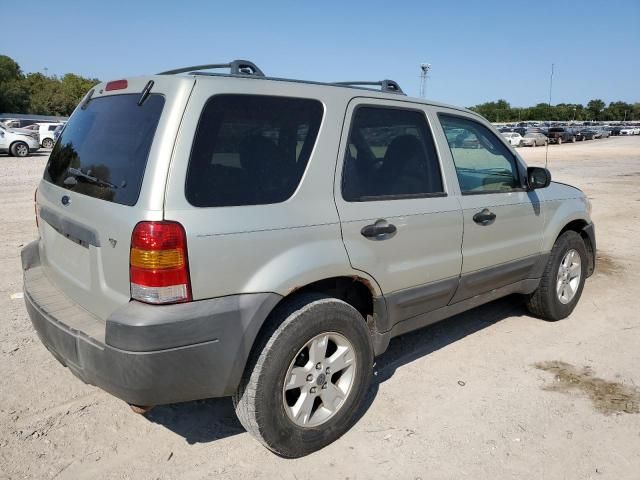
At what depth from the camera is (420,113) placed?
3396mm

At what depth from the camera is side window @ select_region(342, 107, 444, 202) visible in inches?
116

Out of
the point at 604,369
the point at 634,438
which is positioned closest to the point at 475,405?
the point at 634,438

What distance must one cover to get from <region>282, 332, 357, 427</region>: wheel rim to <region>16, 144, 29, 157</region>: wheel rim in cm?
2515

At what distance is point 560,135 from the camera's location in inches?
2036

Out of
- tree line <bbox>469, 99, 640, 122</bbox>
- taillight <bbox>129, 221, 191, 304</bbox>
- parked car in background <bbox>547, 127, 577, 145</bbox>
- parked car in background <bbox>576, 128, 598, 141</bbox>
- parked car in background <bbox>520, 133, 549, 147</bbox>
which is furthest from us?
tree line <bbox>469, 99, 640, 122</bbox>

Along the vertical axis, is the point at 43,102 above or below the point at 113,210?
above

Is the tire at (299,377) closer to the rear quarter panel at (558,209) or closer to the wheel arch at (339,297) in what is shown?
the wheel arch at (339,297)

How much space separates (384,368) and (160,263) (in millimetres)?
2091

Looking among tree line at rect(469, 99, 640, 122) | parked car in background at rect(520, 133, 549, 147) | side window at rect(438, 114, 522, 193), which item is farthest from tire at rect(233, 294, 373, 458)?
tree line at rect(469, 99, 640, 122)

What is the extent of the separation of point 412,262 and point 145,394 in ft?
5.48

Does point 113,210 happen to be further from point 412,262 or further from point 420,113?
point 420,113

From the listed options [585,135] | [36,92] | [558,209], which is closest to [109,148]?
[558,209]

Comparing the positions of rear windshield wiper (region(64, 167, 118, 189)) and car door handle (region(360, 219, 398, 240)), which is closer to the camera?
rear windshield wiper (region(64, 167, 118, 189))

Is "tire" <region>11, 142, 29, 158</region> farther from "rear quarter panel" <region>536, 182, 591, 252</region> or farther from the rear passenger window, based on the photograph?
the rear passenger window
